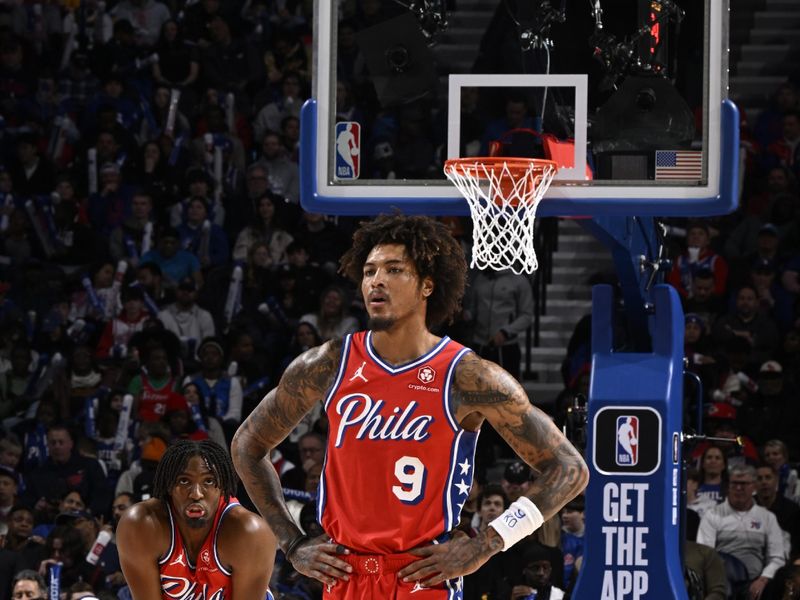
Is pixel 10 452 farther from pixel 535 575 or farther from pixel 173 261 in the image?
Answer: pixel 535 575

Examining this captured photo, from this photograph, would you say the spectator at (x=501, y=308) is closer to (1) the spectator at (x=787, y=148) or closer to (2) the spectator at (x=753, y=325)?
(2) the spectator at (x=753, y=325)

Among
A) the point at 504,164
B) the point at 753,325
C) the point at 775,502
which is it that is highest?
the point at 504,164

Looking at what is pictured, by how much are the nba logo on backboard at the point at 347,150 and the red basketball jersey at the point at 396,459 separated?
6.47 feet

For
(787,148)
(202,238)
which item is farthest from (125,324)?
(787,148)

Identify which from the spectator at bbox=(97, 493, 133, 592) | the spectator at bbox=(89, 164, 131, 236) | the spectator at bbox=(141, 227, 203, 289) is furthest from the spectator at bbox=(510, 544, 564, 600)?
the spectator at bbox=(89, 164, 131, 236)

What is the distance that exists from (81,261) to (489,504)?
511cm

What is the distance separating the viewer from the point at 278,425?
521 centimetres

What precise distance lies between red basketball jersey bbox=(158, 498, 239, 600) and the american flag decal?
246 centimetres

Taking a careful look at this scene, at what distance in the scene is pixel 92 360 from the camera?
39.5 ft

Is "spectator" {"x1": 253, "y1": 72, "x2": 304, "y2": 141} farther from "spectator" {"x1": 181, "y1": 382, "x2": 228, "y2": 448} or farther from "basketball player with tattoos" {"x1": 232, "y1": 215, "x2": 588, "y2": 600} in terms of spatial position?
"basketball player with tattoos" {"x1": 232, "y1": 215, "x2": 588, "y2": 600}

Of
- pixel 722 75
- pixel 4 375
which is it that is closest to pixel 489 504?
pixel 722 75

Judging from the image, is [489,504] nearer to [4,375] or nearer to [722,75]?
[722,75]

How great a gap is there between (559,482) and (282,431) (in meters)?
1.00

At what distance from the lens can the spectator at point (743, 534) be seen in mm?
9625
